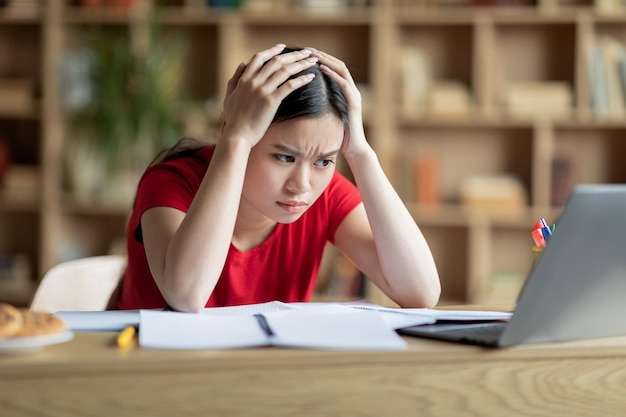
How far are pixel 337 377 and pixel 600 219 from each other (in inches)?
12.5

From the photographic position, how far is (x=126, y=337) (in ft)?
3.22

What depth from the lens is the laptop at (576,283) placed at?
938mm

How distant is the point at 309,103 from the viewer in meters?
1.37

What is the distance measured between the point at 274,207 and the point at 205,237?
17 cm

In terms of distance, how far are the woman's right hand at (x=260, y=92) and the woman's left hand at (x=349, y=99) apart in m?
0.07

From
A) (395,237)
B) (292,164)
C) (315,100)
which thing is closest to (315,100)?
(315,100)

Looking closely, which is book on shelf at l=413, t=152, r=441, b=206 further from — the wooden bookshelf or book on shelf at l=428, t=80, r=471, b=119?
book on shelf at l=428, t=80, r=471, b=119

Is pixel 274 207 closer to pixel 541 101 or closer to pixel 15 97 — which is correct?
pixel 541 101

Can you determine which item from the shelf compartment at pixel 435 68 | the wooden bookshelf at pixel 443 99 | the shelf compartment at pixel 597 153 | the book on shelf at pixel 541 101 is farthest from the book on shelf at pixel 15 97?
the shelf compartment at pixel 597 153

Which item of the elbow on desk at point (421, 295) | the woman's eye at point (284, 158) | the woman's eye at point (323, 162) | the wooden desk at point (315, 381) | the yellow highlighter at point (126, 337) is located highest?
the woman's eye at point (284, 158)

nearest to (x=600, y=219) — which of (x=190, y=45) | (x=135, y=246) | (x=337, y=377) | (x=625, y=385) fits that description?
(x=625, y=385)

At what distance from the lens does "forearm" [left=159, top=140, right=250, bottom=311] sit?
121cm

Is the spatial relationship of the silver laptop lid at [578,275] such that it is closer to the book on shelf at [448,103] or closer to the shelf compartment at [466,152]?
the book on shelf at [448,103]

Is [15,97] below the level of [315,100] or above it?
below
